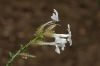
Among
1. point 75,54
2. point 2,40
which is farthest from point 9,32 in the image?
point 75,54

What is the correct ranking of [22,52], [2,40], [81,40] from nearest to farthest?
1. [22,52]
2. [2,40]
3. [81,40]

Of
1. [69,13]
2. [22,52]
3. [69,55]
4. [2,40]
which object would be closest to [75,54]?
[69,55]

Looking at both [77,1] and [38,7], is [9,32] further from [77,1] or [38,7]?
[77,1]

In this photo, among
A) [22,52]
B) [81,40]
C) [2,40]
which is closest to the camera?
[22,52]

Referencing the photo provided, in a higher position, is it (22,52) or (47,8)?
(47,8)

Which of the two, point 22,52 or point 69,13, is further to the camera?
point 69,13

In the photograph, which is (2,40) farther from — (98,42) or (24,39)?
(98,42)

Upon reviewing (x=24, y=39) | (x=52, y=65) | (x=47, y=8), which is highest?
(x=47, y=8)
